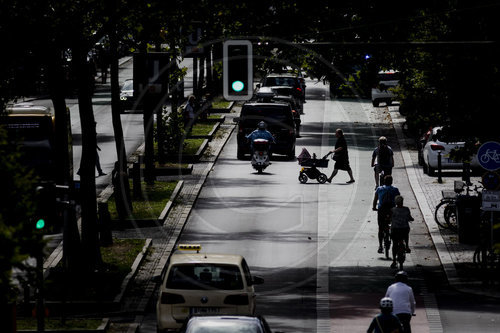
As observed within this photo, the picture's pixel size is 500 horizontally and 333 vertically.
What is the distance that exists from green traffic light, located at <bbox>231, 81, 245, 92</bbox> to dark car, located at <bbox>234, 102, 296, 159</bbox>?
19.4 meters

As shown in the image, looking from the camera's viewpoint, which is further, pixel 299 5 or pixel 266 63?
pixel 266 63

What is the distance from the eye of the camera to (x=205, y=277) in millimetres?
18281

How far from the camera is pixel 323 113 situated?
204 ft

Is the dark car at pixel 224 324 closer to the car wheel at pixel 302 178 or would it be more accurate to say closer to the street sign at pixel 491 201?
the street sign at pixel 491 201

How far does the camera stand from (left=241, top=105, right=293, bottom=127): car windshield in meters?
43.0

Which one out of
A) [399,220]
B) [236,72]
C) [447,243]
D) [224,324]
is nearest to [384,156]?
[447,243]

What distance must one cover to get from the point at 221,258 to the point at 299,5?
895cm

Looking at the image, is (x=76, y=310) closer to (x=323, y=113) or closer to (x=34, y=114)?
(x=34, y=114)

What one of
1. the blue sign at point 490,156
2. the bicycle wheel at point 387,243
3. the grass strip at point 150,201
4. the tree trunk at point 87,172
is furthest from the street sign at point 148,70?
the blue sign at point 490,156

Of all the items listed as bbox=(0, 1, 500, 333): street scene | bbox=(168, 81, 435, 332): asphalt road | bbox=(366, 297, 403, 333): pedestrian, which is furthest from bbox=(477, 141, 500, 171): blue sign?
bbox=(366, 297, 403, 333): pedestrian

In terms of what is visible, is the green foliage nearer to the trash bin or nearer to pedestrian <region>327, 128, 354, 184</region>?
the trash bin

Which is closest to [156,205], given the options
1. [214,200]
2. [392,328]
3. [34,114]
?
[214,200]

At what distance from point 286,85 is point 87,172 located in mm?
39762

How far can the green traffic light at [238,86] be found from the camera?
22.3m
